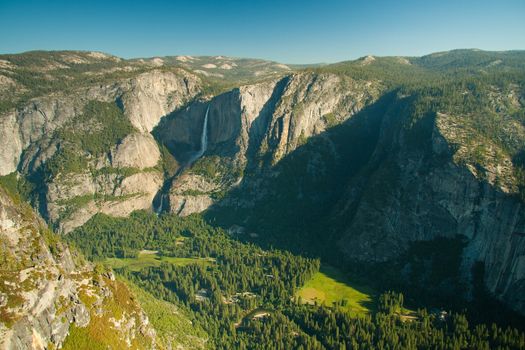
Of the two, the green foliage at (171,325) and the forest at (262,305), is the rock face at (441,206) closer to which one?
the forest at (262,305)

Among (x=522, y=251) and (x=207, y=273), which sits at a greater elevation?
(x=522, y=251)

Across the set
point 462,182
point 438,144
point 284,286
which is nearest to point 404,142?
point 438,144

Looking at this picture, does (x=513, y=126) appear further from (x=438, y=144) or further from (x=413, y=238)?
(x=413, y=238)

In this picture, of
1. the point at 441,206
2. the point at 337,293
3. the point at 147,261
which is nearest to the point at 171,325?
the point at 337,293

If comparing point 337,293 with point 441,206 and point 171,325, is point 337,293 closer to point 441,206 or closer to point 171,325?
point 441,206

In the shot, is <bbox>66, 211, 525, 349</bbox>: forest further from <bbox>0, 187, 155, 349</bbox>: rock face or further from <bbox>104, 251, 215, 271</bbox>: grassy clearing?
<bbox>0, 187, 155, 349</bbox>: rock face

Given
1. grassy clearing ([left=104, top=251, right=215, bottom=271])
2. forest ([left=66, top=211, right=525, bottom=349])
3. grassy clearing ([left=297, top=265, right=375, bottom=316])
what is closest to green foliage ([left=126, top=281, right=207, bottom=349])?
forest ([left=66, top=211, right=525, bottom=349])
